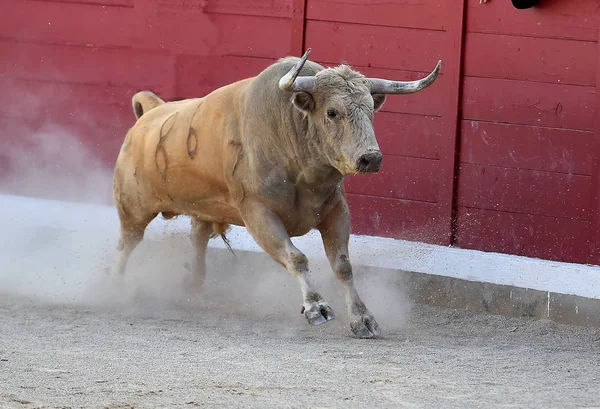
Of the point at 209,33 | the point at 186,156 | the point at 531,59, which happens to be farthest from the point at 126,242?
the point at 531,59

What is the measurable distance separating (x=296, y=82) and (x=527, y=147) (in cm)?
197

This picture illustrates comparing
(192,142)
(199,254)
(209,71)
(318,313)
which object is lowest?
(199,254)

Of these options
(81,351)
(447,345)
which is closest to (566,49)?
(447,345)

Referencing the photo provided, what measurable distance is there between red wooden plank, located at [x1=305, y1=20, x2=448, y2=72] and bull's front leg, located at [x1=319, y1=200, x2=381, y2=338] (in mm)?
1627

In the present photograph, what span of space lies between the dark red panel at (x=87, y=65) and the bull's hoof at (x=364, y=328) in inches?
129

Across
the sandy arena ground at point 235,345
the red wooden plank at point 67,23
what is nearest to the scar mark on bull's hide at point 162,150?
the sandy arena ground at point 235,345

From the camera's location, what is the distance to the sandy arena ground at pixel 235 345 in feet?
16.5

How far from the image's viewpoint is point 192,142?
7.33 meters

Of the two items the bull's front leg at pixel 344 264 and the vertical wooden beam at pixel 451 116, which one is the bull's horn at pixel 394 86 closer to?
the bull's front leg at pixel 344 264

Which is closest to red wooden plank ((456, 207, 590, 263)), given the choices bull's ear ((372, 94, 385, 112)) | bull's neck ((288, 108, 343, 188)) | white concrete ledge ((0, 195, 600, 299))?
white concrete ledge ((0, 195, 600, 299))

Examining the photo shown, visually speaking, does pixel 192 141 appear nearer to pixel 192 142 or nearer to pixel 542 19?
pixel 192 142

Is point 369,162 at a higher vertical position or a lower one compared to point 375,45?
lower

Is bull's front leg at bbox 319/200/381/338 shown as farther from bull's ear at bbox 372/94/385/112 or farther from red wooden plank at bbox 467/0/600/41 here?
red wooden plank at bbox 467/0/600/41

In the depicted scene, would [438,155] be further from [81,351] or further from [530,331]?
[81,351]
